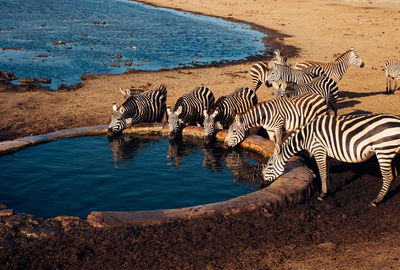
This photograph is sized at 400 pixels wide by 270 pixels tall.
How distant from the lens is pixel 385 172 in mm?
7180

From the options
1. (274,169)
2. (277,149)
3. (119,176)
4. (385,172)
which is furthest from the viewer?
(119,176)

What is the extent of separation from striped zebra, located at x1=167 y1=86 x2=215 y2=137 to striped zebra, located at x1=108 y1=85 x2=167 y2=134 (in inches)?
37.8

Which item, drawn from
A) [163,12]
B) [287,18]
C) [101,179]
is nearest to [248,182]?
[101,179]

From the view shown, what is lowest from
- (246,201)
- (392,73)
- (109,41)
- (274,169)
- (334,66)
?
(246,201)

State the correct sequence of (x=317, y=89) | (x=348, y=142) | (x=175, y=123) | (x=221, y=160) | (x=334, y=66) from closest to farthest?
(x=348, y=142)
(x=221, y=160)
(x=175, y=123)
(x=317, y=89)
(x=334, y=66)

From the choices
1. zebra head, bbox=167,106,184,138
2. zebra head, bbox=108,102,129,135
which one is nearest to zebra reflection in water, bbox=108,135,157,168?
zebra head, bbox=108,102,129,135

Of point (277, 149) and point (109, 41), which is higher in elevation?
point (109, 41)

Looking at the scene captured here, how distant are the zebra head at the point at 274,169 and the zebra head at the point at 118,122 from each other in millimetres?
4811

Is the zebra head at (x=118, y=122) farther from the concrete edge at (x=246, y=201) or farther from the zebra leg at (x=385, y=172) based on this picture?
the zebra leg at (x=385, y=172)

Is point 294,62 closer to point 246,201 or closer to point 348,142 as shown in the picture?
point 348,142

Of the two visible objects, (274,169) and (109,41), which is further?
(109,41)

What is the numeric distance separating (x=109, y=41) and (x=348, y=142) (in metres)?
25.2

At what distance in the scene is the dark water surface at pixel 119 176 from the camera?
25.4 ft

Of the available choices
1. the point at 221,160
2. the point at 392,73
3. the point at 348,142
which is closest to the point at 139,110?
the point at 221,160
